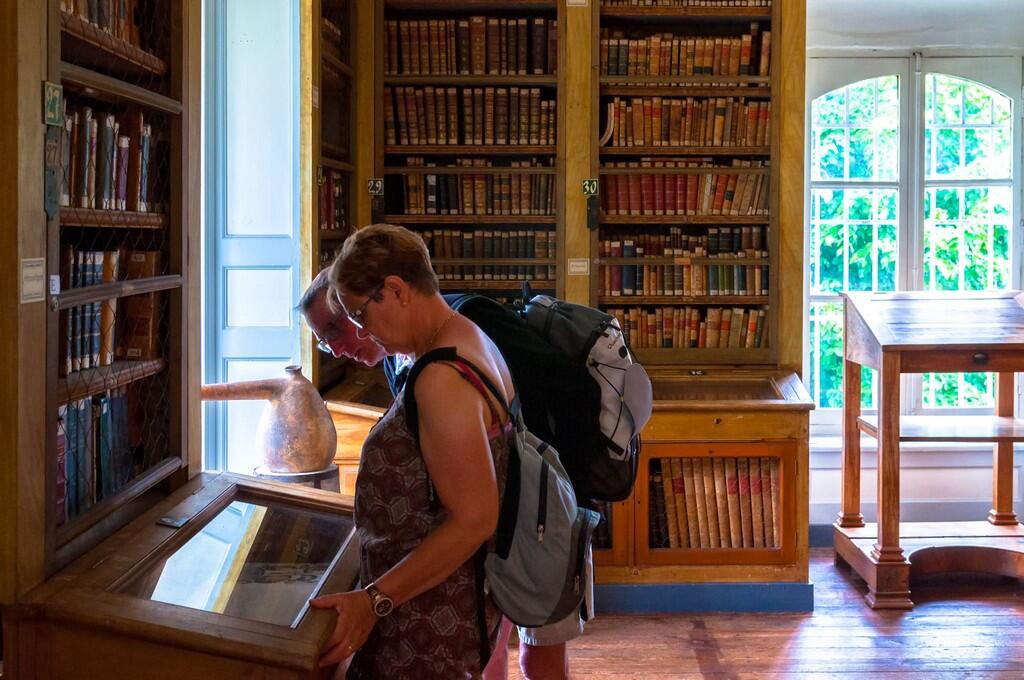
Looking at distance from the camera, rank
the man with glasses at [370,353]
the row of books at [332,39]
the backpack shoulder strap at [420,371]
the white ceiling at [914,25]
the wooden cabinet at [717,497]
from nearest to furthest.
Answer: the backpack shoulder strap at [420,371] < the man with glasses at [370,353] < the row of books at [332,39] < the wooden cabinet at [717,497] < the white ceiling at [914,25]

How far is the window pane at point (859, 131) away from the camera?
5703mm

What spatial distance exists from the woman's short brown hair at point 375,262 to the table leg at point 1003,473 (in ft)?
13.1

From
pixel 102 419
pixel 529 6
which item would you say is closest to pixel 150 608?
pixel 102 419

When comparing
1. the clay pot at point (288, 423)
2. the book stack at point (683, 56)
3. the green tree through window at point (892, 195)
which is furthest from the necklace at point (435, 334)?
the green tree through window at point (892, 195)

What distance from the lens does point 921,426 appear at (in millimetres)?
4914

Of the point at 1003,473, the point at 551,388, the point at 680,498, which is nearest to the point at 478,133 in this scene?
the point at 680,498

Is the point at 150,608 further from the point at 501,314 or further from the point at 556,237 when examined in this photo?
the point at 556,237

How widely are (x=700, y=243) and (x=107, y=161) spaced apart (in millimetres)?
3322

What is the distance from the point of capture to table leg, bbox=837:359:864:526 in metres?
5.10

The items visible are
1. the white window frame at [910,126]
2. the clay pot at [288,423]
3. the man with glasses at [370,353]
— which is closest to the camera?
the man with glasses at [370,353]

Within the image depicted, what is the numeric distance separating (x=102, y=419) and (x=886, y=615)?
11.3 ft

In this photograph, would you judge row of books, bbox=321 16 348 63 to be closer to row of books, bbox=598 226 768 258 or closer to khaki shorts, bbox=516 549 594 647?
row of books, bbox=598 226 768 258

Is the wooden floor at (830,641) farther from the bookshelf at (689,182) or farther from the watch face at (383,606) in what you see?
the watch face at (383,606)

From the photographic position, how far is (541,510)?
1971 mm
